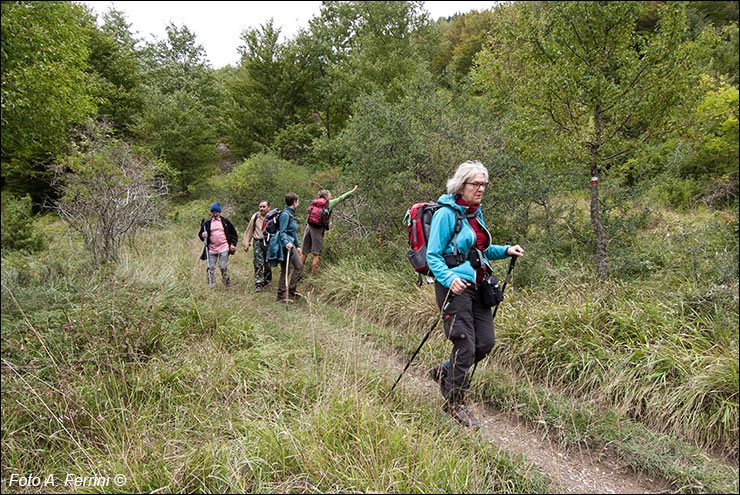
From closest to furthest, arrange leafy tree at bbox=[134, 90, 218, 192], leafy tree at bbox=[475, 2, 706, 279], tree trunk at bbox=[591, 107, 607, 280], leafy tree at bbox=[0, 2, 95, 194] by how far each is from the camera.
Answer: leafy tree at bbox=[0, 2, 95, 194] → leafy tree at bbox=[475, 2, 706, 279] → tree trunk at bbox=[591, 107, 607, 280] → leafy tree at bbox=[134, 90, 218, 192]

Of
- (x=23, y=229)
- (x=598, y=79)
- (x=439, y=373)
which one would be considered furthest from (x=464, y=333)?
(x=23, y=229)

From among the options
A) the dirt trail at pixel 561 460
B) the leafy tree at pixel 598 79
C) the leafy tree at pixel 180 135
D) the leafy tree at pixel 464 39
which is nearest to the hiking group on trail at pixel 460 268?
the dirt trail at pixel 561 460

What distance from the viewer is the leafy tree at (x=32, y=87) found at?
3.29m

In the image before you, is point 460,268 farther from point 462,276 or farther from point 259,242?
point 259,242

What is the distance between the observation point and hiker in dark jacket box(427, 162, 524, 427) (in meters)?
2.99

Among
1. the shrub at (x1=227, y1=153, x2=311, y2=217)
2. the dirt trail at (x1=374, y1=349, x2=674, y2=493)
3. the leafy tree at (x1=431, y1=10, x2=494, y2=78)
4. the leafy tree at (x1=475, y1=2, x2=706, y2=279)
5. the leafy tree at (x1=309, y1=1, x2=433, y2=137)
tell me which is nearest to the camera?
the dirt trail at (x1=374, y1=349, x2=674, y2=493)

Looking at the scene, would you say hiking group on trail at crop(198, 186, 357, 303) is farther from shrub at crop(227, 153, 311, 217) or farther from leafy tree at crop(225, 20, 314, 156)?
leafy tree at crop(225, 20, 314, 156)

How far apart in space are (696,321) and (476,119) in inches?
218

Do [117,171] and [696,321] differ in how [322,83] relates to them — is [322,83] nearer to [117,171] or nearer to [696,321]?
[117,171]

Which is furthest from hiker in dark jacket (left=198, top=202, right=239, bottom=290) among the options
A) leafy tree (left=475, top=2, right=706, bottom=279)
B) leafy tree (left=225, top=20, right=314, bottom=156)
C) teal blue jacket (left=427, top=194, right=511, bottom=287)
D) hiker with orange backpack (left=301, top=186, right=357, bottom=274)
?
leafy tree (left=225, top=20, right=314, bottom=156)

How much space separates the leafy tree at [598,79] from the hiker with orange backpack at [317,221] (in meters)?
3.75

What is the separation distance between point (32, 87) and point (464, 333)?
4930 millimetres

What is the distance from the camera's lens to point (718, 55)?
3.86 m

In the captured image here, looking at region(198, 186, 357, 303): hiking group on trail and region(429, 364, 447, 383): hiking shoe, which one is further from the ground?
region(198, 186, 357, 303): hiking group on trail
